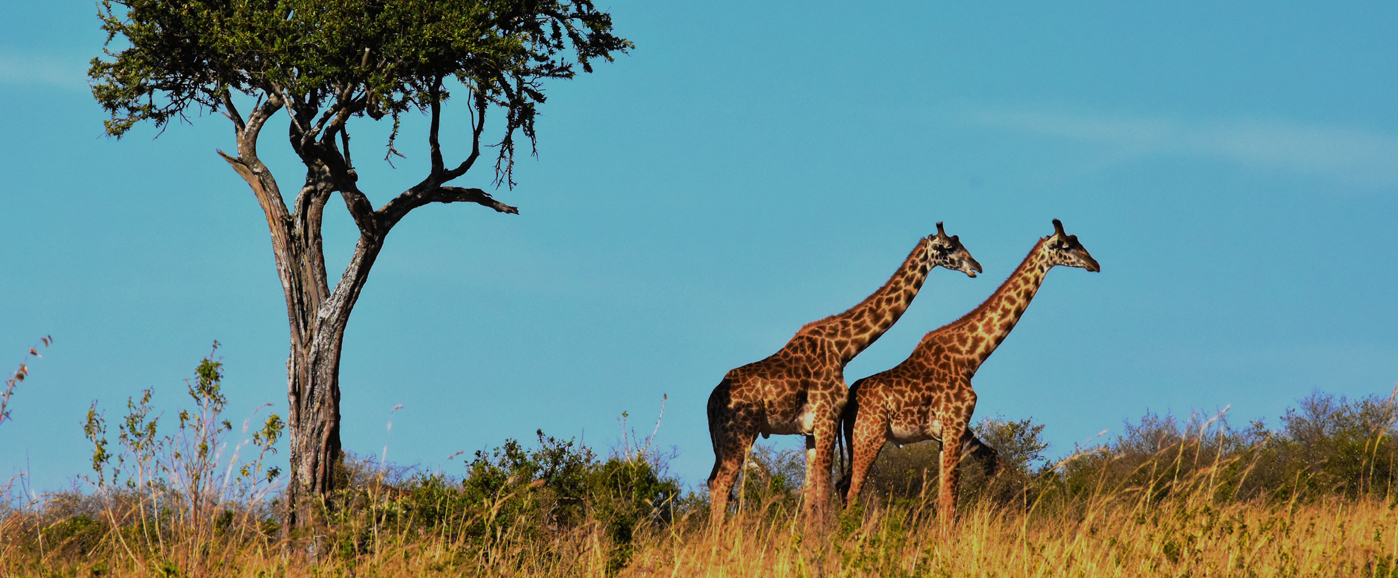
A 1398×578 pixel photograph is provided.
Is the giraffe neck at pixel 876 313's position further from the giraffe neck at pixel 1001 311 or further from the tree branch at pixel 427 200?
the tree branch at pixel 427 200

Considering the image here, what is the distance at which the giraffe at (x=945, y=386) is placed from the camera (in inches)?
545

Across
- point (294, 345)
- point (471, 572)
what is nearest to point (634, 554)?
point (471, 572)

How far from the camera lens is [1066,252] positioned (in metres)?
15.0

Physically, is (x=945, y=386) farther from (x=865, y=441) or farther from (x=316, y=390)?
(x=316, y=390)

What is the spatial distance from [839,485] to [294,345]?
863 centimetres

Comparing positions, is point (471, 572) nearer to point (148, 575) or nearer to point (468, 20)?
point (148, 575)

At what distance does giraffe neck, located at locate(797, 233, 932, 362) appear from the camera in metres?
14.7

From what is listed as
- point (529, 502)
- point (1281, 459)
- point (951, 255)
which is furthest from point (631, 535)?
point (1281, 459)

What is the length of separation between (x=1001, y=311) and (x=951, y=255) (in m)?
1.01

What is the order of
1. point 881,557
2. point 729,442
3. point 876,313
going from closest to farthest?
1. point 881,557
2. point 729,442
3. point 876,313

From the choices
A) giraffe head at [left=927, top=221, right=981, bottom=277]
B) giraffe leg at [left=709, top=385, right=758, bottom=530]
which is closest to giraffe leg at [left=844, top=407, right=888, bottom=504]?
giraffe leg at [left=709, top=385, right=758, bottom=530]

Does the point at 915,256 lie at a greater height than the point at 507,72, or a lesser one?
lesser

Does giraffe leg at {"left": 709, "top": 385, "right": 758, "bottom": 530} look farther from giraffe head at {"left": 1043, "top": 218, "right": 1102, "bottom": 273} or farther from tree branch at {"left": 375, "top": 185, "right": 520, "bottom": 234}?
tree branch at {"left": 375, "top": 185, "right": 520, "bottom": 234}

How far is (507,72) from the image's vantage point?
18.6 m
